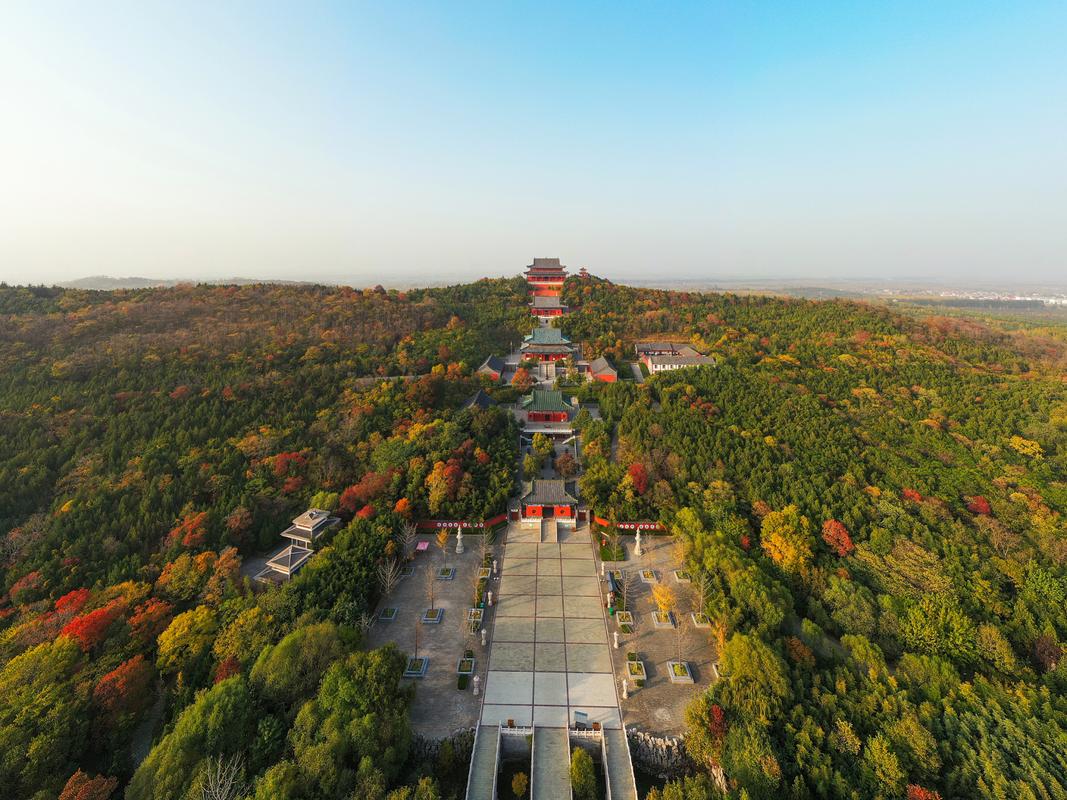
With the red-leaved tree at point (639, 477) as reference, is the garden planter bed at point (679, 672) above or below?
below

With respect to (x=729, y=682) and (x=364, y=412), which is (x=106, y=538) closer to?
(x=364, y=412)

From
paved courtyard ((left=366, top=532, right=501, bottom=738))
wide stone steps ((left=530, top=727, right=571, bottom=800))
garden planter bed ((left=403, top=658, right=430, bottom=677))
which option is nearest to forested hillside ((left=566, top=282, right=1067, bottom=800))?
wide stone steps ((left=530, top=727, right=571, bottom=800))

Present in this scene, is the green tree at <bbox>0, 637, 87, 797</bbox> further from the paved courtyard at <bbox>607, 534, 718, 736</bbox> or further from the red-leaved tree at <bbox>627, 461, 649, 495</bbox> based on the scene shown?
the red-leaved tree at <bbox>627, 461, 649, 495</bbox>

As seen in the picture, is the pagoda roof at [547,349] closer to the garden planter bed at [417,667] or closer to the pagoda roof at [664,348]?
the pagoda roof at [664,348]

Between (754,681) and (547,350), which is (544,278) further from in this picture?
(754,681)

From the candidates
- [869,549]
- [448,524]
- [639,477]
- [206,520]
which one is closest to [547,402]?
[639,477]

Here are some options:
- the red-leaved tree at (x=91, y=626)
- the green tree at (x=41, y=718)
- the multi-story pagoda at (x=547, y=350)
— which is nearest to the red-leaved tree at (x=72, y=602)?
the red-leaved tree at (x=91, y=626)
